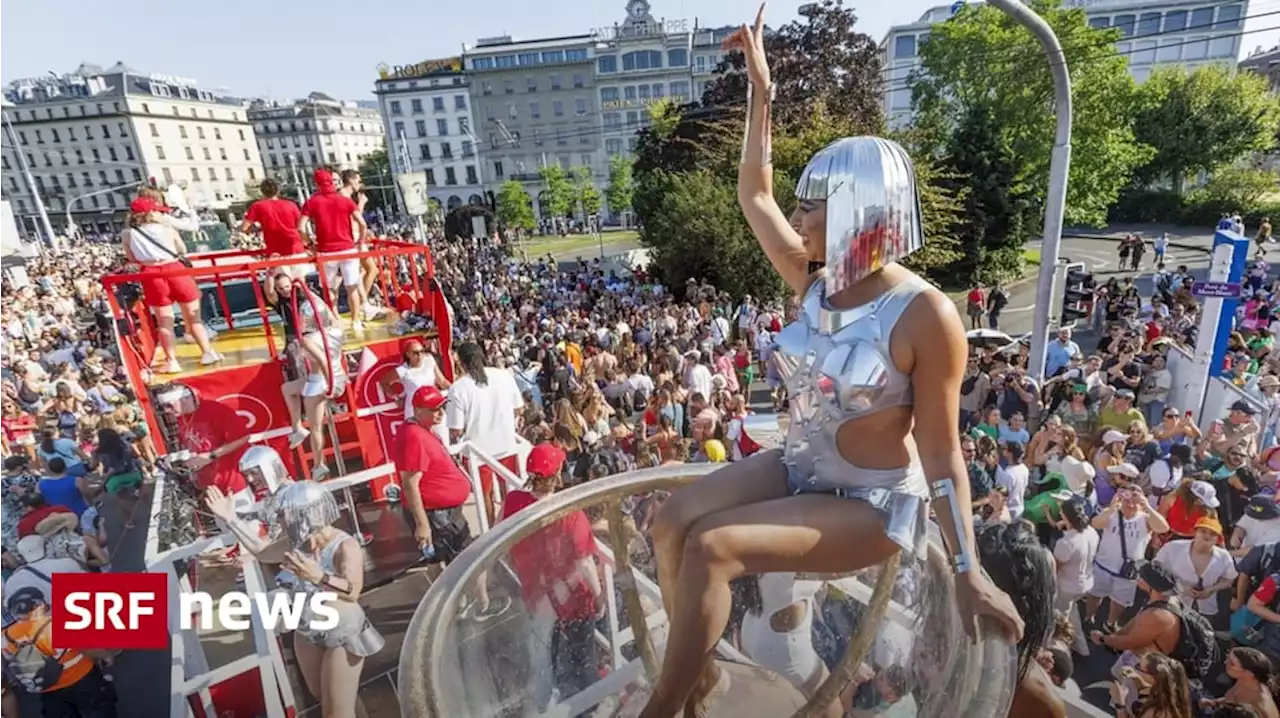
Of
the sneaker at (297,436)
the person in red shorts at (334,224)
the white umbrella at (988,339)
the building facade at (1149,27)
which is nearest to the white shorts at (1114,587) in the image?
the sneaker at (297,436)

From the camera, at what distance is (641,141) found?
34125 millimetres

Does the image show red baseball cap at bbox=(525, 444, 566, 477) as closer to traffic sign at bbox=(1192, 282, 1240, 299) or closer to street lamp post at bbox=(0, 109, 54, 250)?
traffic sign at bbox=(1192, 282, 1240, 299)

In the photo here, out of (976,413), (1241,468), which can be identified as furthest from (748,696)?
(976,413)

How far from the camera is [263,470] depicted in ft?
12.9

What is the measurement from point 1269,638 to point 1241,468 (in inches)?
78.2

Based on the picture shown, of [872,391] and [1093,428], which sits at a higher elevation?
[872,391]

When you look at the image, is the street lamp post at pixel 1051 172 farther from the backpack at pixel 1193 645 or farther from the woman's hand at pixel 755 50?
the woman's hand at pixel 755 50

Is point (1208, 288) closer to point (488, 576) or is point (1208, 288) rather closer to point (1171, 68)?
point (488, 576)

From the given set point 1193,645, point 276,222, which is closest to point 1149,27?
point 1193,645

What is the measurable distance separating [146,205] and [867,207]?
704 centimetres

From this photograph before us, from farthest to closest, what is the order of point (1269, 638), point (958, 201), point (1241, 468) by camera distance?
point (958, 201)
point (1241, 468)
point (1269, 638)

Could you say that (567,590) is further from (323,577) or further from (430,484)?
(430,484)

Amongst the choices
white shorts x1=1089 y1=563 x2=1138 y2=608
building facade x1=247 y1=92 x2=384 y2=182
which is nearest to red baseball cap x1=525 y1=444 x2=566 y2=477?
white shorts x1=1089 y1=563 x2=1138 y2=608

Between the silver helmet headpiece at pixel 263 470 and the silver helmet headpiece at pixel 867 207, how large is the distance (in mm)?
3585
